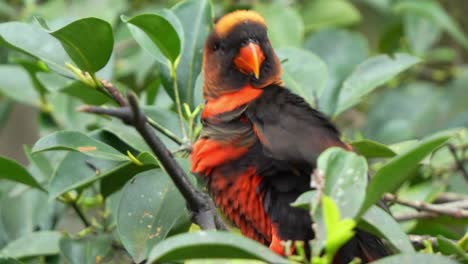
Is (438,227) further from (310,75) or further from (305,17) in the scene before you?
(305,17)

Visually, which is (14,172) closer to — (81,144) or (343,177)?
(81,144)

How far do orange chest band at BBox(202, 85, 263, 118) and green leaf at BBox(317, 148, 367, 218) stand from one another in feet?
2.06

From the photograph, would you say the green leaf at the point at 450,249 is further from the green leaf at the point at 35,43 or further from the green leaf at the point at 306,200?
the green leaf at the point at 35,43

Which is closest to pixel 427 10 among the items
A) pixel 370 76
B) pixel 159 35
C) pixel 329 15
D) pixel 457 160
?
pixel 329 15

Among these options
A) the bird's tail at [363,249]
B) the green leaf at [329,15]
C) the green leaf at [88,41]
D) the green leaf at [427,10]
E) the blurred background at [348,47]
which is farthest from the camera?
the green leaf at [329,15]

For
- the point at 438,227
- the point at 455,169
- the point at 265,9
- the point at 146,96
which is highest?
the point at 146,96

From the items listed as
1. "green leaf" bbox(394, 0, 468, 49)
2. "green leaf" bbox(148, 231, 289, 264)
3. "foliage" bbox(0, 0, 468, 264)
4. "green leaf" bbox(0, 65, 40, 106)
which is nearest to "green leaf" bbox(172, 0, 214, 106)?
"foliage" bbox(0, 0, 468, 264)

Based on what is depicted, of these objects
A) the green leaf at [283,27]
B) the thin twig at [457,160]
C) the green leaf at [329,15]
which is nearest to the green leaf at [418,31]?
the green leaf at [329,15]

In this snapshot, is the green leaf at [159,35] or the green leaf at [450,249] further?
the green leaf at [159,35]

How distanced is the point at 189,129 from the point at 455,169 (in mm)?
954

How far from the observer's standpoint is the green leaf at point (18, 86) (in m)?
2.41

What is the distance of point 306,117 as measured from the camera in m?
1.63

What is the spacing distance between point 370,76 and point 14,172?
→ 0.85 meters

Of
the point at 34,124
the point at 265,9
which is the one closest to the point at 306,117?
the point at 265,9
